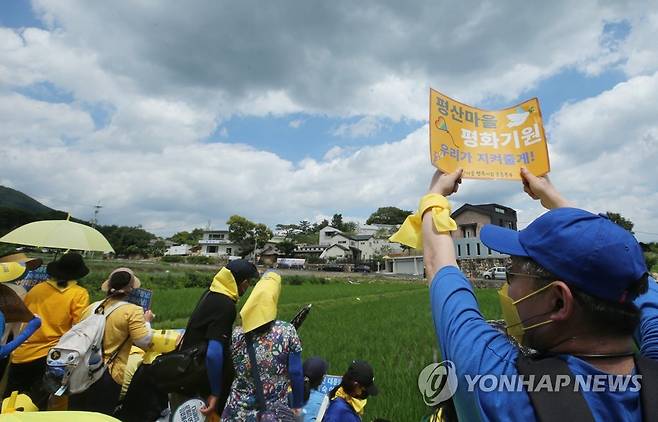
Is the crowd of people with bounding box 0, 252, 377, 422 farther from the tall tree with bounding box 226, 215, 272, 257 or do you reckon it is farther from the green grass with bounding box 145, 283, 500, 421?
the tall tree with bounding box 226, 215, 272, 257

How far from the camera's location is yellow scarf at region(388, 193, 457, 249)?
126cm

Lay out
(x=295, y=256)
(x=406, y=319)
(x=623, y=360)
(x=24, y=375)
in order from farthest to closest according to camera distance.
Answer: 1. (x=295, y=256)
2. (x=406, y=319)
3. (x=24, y=375)
4. (x=623, y=360)

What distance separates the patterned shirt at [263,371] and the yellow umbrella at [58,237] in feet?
9.25

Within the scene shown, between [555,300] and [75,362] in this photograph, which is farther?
[75,362]

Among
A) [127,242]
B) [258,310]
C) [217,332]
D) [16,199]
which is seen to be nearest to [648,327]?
[258,310]

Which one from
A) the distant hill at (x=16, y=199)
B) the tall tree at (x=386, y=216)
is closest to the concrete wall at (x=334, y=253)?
the tall tree at (x=386, y=216)

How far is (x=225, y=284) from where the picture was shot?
308cm

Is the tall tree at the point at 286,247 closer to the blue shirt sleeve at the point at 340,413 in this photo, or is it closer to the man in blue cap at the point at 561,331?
the blue shirt sleeve at the point at 340,413

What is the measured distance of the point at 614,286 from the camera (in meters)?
0.93

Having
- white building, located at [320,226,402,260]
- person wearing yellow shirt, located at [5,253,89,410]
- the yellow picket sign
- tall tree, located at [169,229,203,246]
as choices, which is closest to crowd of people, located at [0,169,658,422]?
the yellow picket sign

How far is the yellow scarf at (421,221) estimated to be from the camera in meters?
1.26

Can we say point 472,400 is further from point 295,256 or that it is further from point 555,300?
point 295,256

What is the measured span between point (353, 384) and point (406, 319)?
8.58 m

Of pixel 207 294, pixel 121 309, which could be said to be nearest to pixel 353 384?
pixel 207 294
